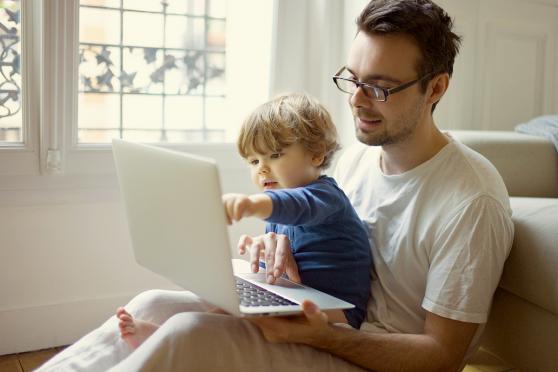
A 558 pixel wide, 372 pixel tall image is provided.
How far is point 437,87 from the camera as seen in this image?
1522mm

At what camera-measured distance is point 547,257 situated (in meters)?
1.43

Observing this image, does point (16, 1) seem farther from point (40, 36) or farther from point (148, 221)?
point (148, 221)

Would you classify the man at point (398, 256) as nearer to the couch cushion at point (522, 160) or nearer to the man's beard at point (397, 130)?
the man's beard at point (397, 130)

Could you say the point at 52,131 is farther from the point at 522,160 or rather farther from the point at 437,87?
the point at 522,160

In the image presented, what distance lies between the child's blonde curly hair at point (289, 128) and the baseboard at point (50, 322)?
3.41 feet

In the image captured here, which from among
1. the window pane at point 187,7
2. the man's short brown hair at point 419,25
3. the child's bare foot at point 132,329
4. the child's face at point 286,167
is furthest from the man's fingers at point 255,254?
the window pane at point 187,7

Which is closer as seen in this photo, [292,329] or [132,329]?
[292,329]

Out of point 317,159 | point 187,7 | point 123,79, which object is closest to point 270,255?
point 317,159

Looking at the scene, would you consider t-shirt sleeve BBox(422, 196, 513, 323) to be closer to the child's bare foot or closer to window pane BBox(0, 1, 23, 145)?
the child's bare foot

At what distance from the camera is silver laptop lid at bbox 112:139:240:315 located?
1038 millimetres

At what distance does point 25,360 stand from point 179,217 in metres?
1.28

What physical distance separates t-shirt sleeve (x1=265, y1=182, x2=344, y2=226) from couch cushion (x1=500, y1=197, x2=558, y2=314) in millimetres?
416

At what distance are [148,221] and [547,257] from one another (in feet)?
2.72

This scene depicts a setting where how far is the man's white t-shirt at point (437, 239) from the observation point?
1.33m
